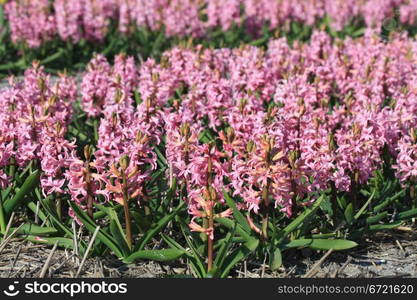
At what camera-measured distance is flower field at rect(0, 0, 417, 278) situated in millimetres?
4578

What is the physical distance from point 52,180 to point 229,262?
1.44m

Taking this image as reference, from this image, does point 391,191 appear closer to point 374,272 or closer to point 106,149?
point 374,272

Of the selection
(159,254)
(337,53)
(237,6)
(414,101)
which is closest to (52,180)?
(159,254)

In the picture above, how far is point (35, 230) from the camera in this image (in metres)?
5.03

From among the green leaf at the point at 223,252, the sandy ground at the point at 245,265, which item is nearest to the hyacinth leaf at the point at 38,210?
the sandy ground at the point at 245,265

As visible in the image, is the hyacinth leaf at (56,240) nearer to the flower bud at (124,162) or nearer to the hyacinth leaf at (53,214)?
the hyacinth leaf at (53,214)

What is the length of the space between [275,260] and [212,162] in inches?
30.9

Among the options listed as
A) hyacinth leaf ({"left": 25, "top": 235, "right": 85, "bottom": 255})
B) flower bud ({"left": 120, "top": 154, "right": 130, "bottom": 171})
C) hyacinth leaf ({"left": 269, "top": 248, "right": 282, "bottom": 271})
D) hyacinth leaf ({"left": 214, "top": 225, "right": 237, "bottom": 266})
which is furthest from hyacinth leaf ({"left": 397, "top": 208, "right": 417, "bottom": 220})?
hyacinth leaf ({"left": 25, "top": 235, "right": 85, "bottom": 255})

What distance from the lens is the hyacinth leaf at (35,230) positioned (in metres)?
5.00

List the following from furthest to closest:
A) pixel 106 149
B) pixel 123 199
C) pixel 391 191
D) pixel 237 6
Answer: pixel 237 6 → pixel 391 191 → pixel 106 149 → pixel 123 199

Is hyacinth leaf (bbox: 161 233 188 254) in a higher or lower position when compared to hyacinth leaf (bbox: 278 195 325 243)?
lower

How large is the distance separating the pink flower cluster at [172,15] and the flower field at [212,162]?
3310 millimetres

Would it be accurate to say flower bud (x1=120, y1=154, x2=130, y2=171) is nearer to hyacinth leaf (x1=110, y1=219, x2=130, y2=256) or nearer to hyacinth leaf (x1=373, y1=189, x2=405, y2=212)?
hyacinth leaf (x1=110, y1=219, x2=130, y2=256)

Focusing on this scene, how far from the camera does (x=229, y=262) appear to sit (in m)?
4.55
